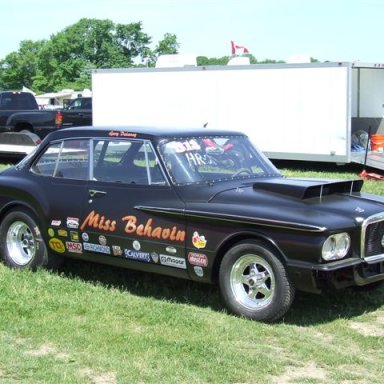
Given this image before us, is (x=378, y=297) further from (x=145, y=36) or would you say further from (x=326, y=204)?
(x=145, y=36)

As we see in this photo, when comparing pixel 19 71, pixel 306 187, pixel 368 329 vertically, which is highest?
pixel 19 71

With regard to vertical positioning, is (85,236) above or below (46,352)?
above

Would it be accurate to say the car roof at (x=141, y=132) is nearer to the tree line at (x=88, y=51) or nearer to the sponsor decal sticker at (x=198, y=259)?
the sponsor decal sticker at (x=198, y=259)

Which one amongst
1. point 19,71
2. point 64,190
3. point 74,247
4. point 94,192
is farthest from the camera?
point 19,71

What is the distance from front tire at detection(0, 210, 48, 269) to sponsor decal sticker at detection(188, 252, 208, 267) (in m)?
1.78

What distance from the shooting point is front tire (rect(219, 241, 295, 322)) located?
16.7 ft

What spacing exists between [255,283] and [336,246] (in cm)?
69

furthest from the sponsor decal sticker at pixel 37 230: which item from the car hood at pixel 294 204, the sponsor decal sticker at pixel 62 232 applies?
the car hood at pixel 294 204

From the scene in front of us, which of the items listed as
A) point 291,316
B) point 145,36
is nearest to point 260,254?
point 291,316

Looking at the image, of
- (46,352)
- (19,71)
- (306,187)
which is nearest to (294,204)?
(306,187)

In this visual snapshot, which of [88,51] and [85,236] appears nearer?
[85,236]

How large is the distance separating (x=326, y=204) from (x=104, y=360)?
2.11 metres

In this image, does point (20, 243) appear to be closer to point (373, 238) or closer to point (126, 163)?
point (126, 163)

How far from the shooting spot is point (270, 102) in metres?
16.2
